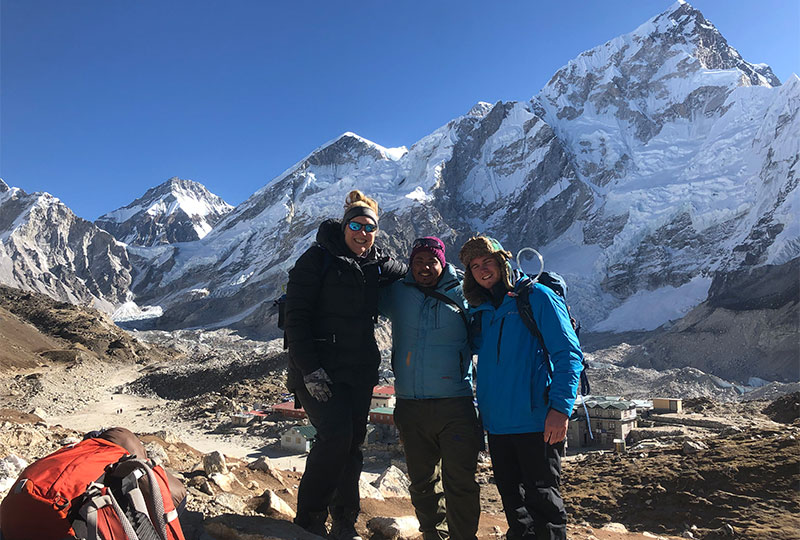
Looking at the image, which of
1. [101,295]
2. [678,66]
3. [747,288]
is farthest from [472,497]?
[678,66]

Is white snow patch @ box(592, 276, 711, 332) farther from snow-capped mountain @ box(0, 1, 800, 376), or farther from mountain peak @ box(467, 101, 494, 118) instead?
mountain peak @ box(467, 101, 494, 118)

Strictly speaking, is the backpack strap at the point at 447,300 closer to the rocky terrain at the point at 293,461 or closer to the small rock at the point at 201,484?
the rocky terrain at the point at 293,461

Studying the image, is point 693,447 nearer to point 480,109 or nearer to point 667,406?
point 667,406

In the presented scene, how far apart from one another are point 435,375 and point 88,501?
185 centimetres

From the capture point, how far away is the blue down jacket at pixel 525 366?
273 centimetres

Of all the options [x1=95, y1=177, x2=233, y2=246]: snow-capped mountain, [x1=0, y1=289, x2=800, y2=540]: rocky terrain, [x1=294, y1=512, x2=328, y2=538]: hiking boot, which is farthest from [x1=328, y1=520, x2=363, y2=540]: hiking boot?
[x1=95, y1=177, x2=233, y2=246]: snow-capped mountain

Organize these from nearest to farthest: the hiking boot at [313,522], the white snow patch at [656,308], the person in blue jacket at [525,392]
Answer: the person in blue jacket at [525,392], the hiking boot at [313,522], the white snow patch at [656,308]

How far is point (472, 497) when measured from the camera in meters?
2.99

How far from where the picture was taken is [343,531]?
10.4ft

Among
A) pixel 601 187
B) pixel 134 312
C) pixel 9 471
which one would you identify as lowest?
pixel 9 471

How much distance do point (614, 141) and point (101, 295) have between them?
118 metres

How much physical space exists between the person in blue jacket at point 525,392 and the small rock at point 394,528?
1054 mm

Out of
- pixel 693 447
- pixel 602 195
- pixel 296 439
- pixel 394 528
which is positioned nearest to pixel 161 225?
pixel 602 195

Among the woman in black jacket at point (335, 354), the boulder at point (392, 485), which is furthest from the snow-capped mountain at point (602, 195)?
the woman in black jacket at point (335, 354)
